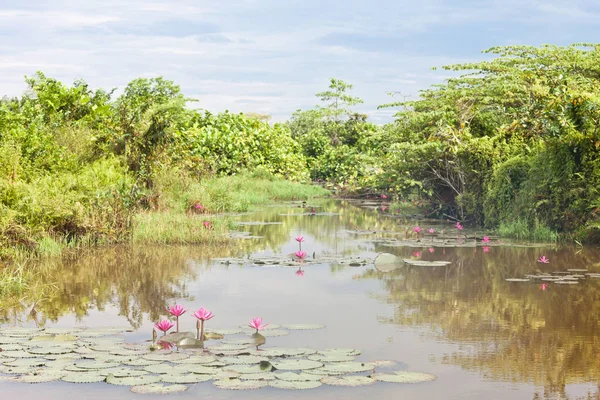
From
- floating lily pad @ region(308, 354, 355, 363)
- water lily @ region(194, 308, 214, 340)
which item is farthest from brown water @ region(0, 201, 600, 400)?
water lily @ region(194, 308, 214, 340)

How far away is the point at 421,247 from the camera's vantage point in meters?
14.2

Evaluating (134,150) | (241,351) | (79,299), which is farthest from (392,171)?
(241,351)

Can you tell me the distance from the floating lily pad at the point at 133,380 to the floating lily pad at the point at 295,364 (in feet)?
3.17

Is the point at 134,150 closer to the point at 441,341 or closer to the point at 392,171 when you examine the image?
the point at 392,171

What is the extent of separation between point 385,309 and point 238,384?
11.4ft

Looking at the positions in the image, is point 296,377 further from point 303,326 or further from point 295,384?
point 303,326

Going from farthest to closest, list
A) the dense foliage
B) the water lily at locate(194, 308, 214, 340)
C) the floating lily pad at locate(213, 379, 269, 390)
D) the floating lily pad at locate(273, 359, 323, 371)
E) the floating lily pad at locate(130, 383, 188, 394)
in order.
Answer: the dense foliage < the water lily at locate(194, 308, 214, 340) < the floating lily pad at locate(273, 359, 323, 371) < the floating lily pad at locate(213, 379, 269, 390) < the floating lily pad at locate(130, 383, 188, 394)

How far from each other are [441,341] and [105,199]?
8.37m

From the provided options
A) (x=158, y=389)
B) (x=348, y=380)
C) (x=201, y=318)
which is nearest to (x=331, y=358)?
(x=348, y=380)

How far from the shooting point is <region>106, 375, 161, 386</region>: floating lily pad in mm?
5586

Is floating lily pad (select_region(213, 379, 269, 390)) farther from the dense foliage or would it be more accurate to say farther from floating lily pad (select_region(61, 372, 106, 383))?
the dense foliage

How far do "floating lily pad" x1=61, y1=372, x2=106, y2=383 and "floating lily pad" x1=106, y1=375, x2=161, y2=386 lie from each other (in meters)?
0.07

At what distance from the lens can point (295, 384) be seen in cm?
558

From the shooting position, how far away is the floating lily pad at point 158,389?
5.43 metres
